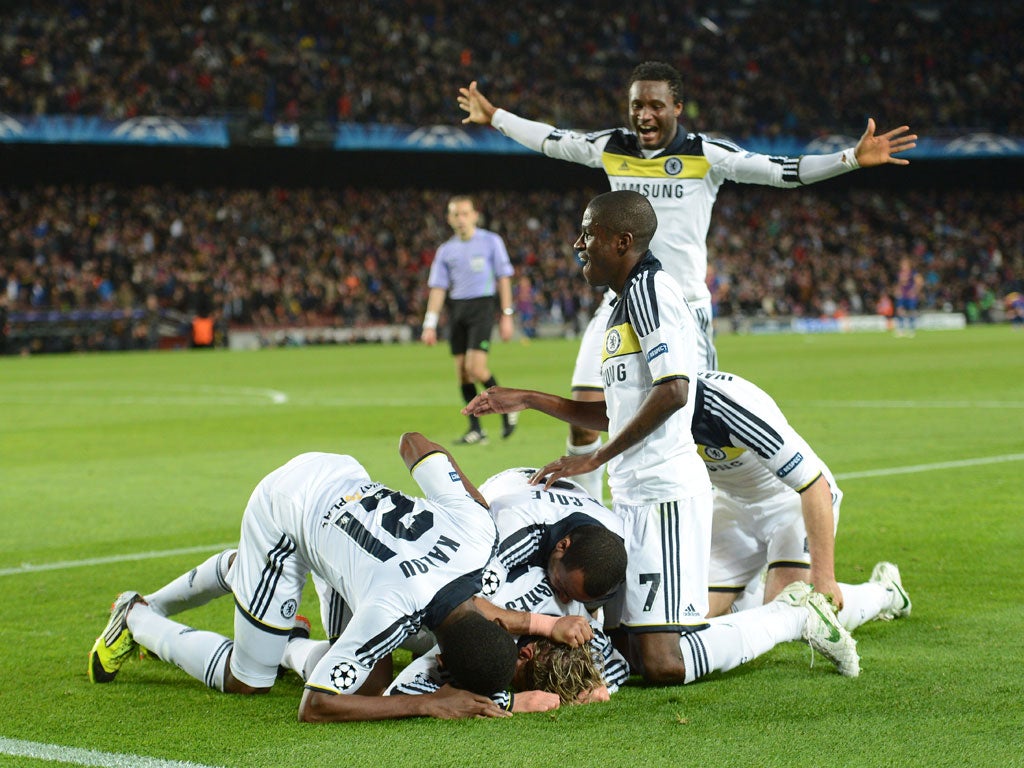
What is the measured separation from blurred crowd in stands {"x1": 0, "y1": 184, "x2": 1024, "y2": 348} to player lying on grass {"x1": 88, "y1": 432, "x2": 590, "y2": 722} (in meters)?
29.4

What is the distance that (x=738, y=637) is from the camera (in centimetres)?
492

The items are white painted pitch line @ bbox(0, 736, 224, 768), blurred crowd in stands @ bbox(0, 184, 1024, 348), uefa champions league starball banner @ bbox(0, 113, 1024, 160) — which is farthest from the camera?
uefa champions league starball banner @ bbox(0, 113, 1024, 160)

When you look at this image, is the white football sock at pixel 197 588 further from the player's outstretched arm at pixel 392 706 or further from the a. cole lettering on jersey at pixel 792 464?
the a. cole lettering on jersey at pixel 792 464

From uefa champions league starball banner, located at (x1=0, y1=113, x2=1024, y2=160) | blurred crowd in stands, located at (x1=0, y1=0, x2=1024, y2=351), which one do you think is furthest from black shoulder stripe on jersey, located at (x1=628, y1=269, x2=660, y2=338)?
uefa champions league starball banner, located at (x1=0, y1=113, x2=1024, y2=160)

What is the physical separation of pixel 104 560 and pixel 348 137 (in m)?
Answer: 33.5

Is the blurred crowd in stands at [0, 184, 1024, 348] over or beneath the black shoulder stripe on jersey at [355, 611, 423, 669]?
over

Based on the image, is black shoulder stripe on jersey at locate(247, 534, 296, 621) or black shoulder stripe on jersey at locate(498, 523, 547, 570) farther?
black shoulder stripe on jersey at locate(498, 523, 547, 570)

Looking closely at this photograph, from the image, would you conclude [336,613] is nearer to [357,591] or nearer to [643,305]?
[357,591]

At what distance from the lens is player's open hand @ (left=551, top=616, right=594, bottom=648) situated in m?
4.59

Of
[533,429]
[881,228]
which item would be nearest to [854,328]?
[881,228]

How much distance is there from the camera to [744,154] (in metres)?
7.19

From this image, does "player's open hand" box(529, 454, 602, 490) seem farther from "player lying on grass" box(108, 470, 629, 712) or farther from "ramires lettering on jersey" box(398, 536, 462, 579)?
"ramires lettering on jersey" box(398, 536, 462, 579)

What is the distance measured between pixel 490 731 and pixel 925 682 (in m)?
1.54

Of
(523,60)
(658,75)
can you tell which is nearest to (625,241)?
(658,75)
